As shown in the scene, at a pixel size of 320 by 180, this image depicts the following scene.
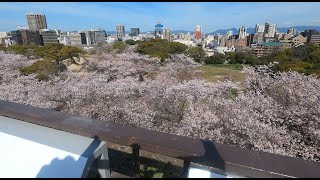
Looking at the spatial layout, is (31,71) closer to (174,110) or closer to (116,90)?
(116,90)

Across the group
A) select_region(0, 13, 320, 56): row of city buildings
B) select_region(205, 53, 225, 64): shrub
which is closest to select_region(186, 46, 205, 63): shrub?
select_region(205, 53, 225, 64): shrub

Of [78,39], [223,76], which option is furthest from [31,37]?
[223,76]

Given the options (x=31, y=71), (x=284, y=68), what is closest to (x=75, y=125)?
(x=31, y=71)

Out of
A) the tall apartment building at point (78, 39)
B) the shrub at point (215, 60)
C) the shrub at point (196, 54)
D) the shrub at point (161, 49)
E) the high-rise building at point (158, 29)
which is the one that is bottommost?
the shrub at point (215, 60)

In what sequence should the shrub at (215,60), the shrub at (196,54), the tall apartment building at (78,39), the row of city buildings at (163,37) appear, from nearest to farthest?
1. the shrub at (196,54)
2. the shrub at (215,60)
3. the row of city buildings at (163,37)
4. the tall apartment building at (78,39)

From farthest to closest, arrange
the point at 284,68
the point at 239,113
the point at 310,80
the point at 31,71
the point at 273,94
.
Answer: the point at 284,68 < the point at 31,71 < the point at 310,80 < the point at 273,94 < the point at 239,113

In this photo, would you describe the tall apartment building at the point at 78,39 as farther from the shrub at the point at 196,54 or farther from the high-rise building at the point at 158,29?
the shrub at the point at 196,54

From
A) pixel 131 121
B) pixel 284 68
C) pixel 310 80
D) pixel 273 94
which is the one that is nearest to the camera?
pixel 131 121

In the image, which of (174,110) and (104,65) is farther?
(104,65)

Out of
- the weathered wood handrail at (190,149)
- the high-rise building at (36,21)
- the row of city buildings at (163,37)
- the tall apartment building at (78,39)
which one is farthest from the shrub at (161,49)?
the high-rise building at (36,21)
